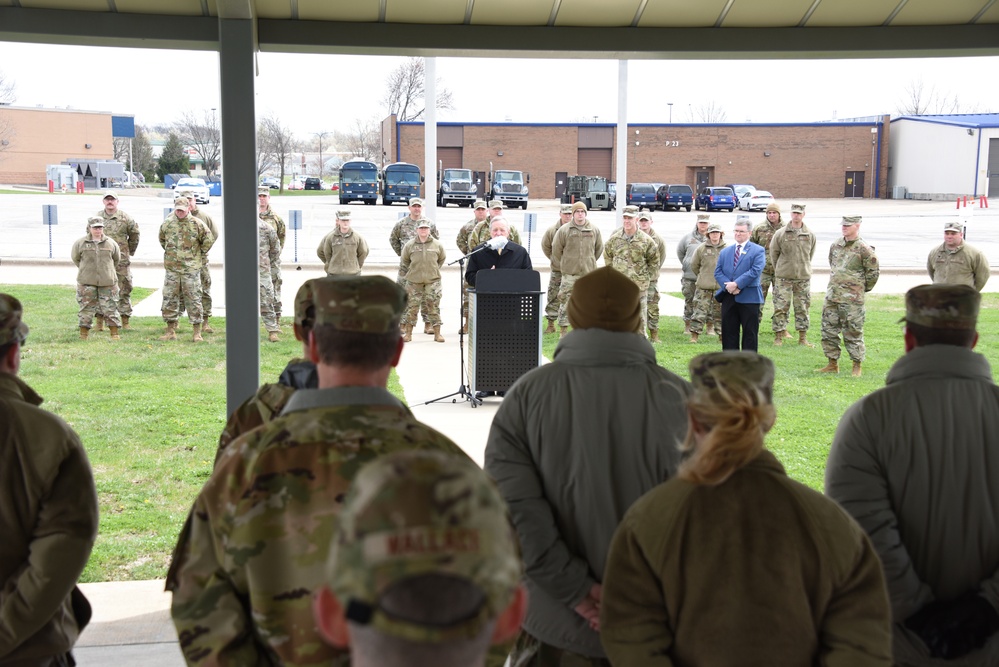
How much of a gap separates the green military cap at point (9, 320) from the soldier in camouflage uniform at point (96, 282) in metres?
12.5

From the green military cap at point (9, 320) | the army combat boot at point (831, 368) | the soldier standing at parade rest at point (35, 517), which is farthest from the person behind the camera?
the army combat boot at point (831, 368)

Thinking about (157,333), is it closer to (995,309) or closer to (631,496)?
(631,496)

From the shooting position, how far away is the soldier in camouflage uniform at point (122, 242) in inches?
602

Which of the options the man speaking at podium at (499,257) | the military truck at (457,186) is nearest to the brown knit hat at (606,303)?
the man speaking at podium at (499,257)

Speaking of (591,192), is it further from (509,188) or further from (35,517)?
(35,517)

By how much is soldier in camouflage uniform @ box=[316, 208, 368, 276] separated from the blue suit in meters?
5.95

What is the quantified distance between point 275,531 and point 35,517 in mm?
1060

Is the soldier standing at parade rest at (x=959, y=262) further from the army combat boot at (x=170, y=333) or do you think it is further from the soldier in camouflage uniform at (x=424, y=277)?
the army combat boot at (x=170, y=333)

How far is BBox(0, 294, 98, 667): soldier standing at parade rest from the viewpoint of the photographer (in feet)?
8.49

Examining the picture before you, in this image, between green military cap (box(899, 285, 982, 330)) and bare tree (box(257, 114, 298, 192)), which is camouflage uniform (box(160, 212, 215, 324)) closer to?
green military cap (box(899, 285, 982, 330))

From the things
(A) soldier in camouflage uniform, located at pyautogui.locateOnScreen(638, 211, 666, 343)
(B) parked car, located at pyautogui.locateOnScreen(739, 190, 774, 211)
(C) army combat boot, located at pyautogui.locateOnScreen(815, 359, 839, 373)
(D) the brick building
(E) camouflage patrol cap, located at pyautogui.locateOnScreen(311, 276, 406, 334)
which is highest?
(D) the brick building

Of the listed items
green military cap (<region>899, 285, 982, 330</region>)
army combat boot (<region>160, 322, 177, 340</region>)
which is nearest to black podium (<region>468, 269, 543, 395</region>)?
army combat boot (<region>160, 322, 177, 340</region>)

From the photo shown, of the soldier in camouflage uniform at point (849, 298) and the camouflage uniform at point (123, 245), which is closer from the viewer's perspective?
the soldier in camouflage uniform at point (849, 298)

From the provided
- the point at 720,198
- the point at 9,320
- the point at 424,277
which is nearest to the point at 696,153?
the point at 720,198
